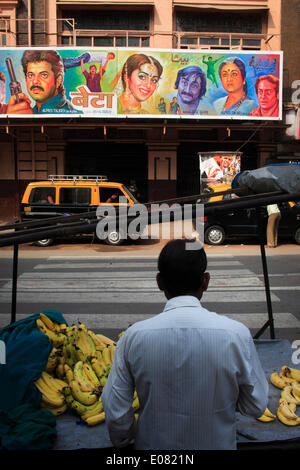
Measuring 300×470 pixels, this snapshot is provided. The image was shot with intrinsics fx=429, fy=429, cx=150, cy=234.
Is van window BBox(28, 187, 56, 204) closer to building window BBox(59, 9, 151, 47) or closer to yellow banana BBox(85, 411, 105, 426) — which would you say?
building window BBox(59, 9, 151, 47)

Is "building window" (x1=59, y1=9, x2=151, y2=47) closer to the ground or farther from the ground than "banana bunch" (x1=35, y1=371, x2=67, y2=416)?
farther from the ground

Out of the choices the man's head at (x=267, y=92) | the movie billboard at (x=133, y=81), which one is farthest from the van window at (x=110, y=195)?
the man's head at (x=267, y=92)

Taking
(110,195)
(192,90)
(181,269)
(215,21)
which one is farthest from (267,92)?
(181,269)

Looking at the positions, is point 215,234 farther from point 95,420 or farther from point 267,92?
point 95,420

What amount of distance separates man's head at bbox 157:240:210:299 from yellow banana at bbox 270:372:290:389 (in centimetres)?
203

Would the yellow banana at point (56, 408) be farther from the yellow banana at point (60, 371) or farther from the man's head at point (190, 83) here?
the man's head at point (190, 83)

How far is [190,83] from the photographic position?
15.8 meters

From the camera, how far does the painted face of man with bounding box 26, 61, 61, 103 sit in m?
15.6

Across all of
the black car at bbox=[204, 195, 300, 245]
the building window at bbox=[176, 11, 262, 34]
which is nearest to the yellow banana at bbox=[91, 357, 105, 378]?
the black car at bbox=[204, 195, 300, 245]

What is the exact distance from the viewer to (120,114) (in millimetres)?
15875

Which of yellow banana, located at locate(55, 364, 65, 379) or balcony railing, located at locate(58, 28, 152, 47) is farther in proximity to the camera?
balcony railing, located at locate(58, 28, 152, 47)

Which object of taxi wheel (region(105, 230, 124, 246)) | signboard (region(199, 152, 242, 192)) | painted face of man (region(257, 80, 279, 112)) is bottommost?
taxi wheel (region(105, 230, 124, 246))

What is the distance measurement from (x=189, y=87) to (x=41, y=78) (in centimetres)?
542

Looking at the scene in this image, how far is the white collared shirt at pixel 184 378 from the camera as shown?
5.77 ft
